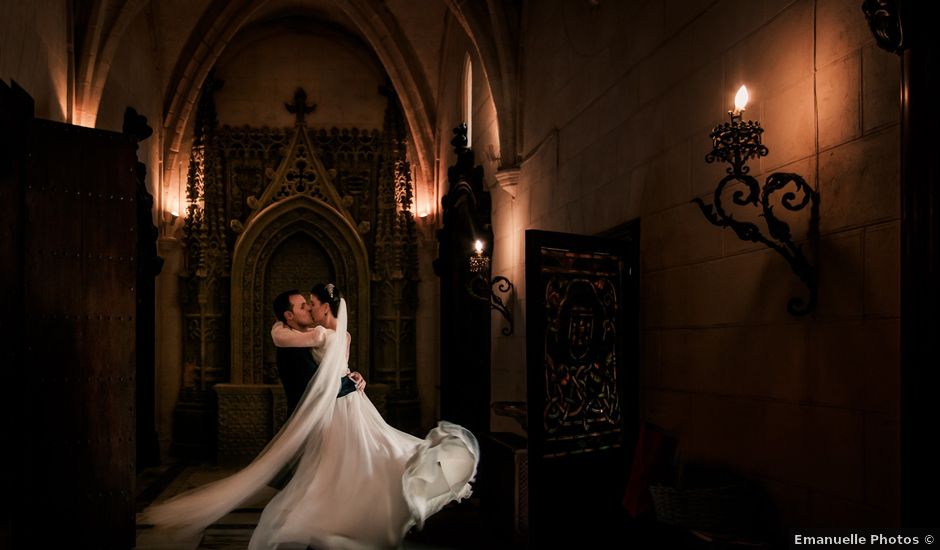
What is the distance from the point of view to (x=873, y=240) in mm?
2393

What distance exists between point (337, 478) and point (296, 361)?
3.00ft

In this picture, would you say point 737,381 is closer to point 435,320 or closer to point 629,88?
point 629,88

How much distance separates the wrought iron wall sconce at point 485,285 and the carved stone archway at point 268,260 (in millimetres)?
3441

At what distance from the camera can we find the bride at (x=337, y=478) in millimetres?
4379

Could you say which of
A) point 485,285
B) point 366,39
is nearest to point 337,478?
point 485,285

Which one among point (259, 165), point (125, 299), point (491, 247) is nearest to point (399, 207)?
point (259, 165)

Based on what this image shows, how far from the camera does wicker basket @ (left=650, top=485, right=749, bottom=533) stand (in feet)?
9.01

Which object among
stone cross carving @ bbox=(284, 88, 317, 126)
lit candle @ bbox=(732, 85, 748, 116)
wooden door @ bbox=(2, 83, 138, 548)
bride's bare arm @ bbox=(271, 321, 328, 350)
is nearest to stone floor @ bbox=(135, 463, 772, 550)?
wooden door @ bbox=(2, 83, 138, 548)

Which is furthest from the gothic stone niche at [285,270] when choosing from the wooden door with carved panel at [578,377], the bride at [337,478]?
the wooden door with carved panel at [578,377]

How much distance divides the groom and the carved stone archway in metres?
4.46

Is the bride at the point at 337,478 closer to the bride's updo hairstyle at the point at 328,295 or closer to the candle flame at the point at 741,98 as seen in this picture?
the bride's updo hairstyle at the point at 328,295

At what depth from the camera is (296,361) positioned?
5.15m

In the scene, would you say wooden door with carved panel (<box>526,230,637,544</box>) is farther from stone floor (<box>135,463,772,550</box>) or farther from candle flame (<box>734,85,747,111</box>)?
candle flame (<box>734,85,747,111</box>)

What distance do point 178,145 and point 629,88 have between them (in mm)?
7019
